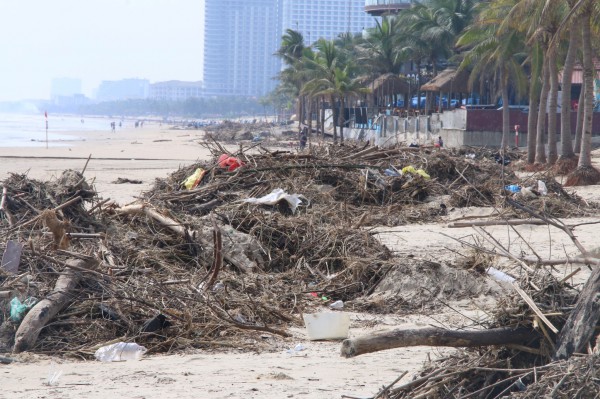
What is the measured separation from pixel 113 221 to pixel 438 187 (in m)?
7.21

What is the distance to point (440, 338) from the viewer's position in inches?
173

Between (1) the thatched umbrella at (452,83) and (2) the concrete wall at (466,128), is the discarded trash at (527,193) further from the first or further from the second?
(1) the thatched umbrella at (452,83)

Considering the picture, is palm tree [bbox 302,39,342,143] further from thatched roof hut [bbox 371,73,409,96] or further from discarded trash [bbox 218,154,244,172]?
discarded trash [bbox 218,154,244,172]

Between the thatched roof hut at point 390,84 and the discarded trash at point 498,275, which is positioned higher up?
the thatched roof hut at point 390,84

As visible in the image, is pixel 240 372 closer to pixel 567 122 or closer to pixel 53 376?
pixel 53 376

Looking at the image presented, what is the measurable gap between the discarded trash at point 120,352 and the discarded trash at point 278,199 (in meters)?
4.86

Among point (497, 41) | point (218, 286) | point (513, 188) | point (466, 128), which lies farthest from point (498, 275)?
point (466, 128)

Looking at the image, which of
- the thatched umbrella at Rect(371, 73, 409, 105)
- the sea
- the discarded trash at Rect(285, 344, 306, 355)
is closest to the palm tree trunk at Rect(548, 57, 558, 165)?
the discarded trash at Rect(285, 344, 306, 355)

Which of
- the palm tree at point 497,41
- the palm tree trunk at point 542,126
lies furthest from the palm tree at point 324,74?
the palm tree trunk at point 542,126

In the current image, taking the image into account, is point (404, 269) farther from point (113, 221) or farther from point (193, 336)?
point (113, 221)

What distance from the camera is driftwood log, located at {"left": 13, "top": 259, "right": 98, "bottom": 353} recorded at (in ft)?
21.1

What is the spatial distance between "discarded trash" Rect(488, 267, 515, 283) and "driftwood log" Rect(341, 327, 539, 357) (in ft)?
7.89

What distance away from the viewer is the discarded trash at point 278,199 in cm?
1130

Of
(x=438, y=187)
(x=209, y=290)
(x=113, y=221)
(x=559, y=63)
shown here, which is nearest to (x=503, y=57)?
(x=559, y=63)
